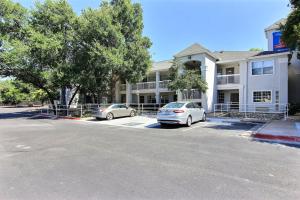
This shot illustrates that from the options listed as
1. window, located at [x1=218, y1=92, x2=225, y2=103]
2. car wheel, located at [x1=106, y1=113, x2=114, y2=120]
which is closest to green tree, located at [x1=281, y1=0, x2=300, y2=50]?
window, located at [x1=218, y1=92, x2=225, y2=103]

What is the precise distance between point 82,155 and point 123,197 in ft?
11.3

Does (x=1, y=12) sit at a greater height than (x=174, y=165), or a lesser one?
greater

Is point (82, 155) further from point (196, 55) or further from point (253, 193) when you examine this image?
point (196, 55)

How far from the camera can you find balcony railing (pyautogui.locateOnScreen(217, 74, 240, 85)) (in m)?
22.0

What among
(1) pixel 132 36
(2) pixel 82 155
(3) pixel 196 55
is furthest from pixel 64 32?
(2) pixel 82 155

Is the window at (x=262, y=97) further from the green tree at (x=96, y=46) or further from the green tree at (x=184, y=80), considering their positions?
the green tree at (x=96, y=46)

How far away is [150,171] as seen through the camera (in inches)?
210

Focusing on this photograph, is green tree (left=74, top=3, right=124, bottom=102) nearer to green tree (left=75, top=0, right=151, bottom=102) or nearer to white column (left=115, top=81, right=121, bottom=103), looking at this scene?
green tree (left=75, top=0, right=151, bottom=102)

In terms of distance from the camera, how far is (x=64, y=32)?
2517 cm

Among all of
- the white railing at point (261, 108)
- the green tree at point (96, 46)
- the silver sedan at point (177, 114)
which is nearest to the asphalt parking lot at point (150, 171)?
the silver sedan at point (177, 114)

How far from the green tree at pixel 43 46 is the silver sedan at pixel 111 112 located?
6.66 m

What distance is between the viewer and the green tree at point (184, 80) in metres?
19.6

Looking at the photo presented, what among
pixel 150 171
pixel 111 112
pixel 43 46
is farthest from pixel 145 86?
pixel 150 171

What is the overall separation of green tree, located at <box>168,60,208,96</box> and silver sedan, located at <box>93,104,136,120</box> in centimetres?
506
